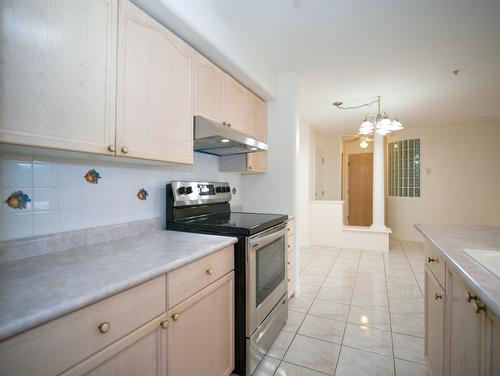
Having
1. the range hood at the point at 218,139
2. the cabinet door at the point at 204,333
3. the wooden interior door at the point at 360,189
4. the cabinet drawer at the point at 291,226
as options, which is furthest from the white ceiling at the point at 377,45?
the wooden interior door at the point at 360,189

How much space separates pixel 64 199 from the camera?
126cm

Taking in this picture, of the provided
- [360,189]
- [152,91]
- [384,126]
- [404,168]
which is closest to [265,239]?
[152,91]

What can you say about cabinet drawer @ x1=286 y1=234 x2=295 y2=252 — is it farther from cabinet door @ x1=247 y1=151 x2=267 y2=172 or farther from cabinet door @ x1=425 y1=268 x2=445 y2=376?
cabinet door @ x1=425 y1=268 x2=445 y2=376

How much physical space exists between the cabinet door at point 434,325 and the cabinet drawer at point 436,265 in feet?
0.13

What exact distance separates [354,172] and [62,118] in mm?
6769

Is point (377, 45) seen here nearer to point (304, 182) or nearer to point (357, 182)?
point (304, 182)

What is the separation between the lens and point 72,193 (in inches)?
50.8

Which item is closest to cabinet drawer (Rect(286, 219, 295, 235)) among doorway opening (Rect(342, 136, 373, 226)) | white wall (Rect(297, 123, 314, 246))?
white wall (Rect(297, 123, 314, 246))

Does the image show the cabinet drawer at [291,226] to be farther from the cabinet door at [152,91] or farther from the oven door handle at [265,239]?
the cabinet door at [152,91]

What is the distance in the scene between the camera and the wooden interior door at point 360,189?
21.4 feet

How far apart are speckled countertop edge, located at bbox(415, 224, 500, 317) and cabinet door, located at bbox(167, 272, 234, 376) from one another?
1059 mm

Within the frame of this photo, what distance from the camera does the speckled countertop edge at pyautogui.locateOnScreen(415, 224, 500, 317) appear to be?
73 centimetres

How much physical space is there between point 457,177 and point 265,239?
5.21 metres

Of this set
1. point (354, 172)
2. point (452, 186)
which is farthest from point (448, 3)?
point (354, 172)
